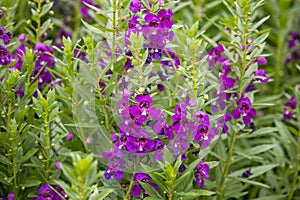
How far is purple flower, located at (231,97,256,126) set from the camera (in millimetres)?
2454

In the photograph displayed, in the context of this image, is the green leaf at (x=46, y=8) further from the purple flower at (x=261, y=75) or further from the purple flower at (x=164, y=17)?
the purple flower at (x=261, y=75)

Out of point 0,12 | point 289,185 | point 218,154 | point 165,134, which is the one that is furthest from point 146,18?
point 289,185

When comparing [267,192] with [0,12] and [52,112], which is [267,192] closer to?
[52,112]

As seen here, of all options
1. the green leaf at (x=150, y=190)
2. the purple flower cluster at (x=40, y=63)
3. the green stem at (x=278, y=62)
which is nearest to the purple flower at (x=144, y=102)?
the green leaf at (x=150, y=190)

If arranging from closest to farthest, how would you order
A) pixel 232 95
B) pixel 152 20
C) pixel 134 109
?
1. pixel 134 109
2. pixel 152 20
3. pixel 232 95

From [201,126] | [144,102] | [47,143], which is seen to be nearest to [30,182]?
[47,143]

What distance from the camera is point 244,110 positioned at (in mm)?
2480

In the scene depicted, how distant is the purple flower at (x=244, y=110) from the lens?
2.45m

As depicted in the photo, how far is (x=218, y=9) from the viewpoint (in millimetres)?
4547

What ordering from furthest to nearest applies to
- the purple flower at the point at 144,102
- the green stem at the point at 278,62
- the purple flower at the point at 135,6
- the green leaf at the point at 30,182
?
the green stem at the point at 278,62 < the green leaf at the point at 30,182 < the purple flower at the point at 135,6 < the purple flower at the point at 144,102

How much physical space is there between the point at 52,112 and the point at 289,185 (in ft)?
5.09

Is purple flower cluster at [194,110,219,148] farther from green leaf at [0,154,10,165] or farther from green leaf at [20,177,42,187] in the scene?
green leaf at [0,154,10,165]

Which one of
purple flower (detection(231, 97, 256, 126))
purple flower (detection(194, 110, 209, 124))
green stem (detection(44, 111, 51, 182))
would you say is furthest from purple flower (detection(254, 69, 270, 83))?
green stem (detection(44, 111, 51, 182))

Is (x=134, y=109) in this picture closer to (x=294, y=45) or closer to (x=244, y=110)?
(x=244, y=110)
